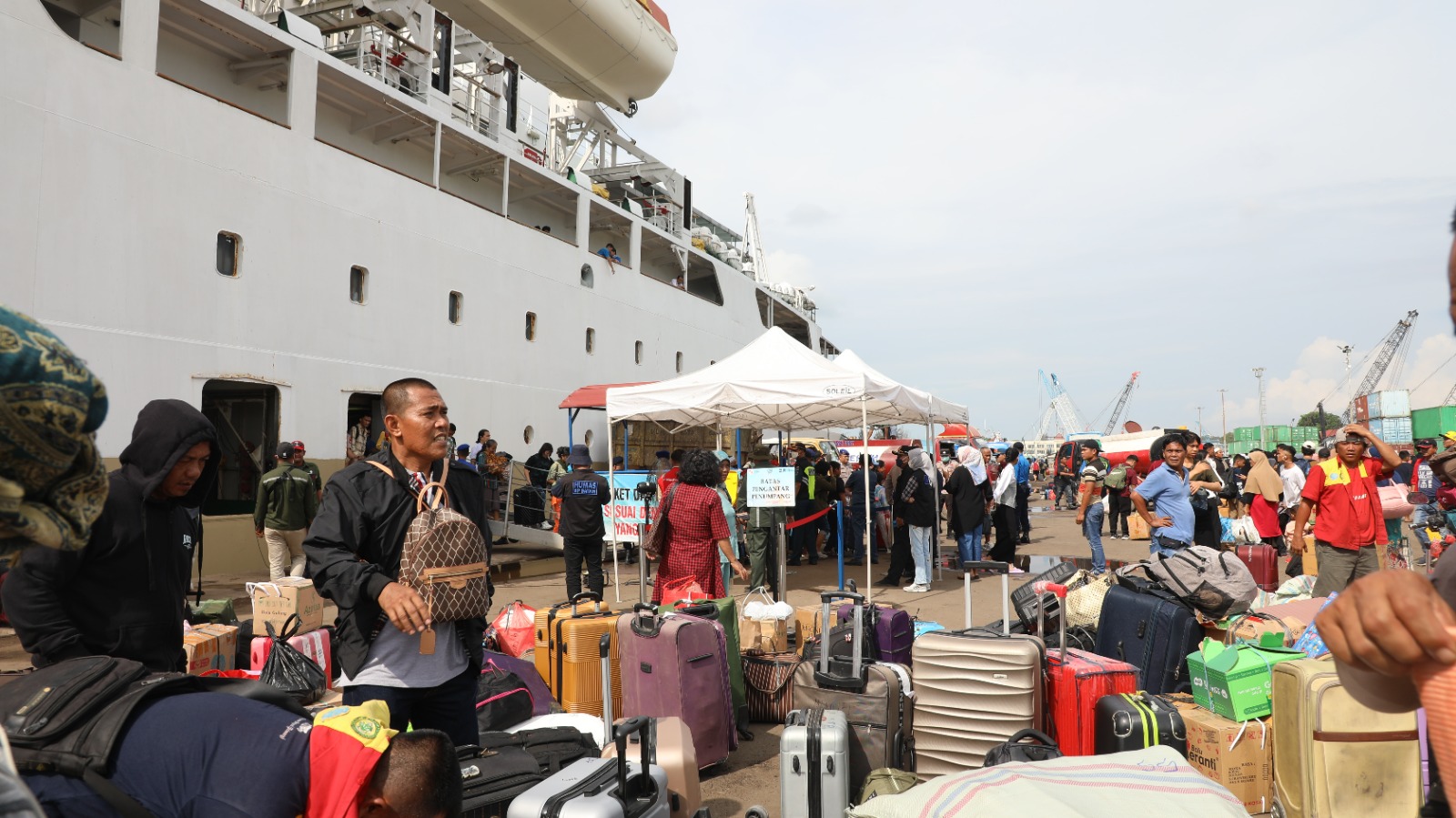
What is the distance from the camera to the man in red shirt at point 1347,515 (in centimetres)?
586

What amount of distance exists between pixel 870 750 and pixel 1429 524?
11.7 meters

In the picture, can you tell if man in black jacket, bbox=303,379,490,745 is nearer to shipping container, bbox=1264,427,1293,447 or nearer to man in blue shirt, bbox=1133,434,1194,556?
man in blue shirt, bbox=1133,434,1194,556

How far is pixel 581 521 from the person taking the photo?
8.34m

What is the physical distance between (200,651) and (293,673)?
734mm

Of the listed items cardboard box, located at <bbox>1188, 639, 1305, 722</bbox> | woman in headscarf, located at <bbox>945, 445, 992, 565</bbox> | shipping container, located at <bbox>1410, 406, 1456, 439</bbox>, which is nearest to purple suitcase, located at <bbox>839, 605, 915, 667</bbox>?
cardboard box, located at <bbox>1188, 639, 1305, 722</bbox>

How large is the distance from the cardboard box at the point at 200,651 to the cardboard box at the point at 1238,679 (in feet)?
18.2

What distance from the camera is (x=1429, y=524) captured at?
11.5 m

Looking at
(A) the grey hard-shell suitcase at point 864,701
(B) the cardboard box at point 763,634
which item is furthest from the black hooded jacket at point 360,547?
(B) the cardboard box at point 763,634

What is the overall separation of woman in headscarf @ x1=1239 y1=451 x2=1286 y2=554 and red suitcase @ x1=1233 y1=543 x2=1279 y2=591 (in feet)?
6.18

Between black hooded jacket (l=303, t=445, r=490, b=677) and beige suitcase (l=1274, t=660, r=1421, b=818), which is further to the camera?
beige suitcase (l=1274, t=660, r=1421, b=818)

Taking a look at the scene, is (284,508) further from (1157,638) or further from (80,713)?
(1157,638)

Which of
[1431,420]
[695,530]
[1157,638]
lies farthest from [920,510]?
[1431,420]

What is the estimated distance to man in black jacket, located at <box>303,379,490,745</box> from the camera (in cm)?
266

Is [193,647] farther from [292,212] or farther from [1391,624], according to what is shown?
[292,212]
